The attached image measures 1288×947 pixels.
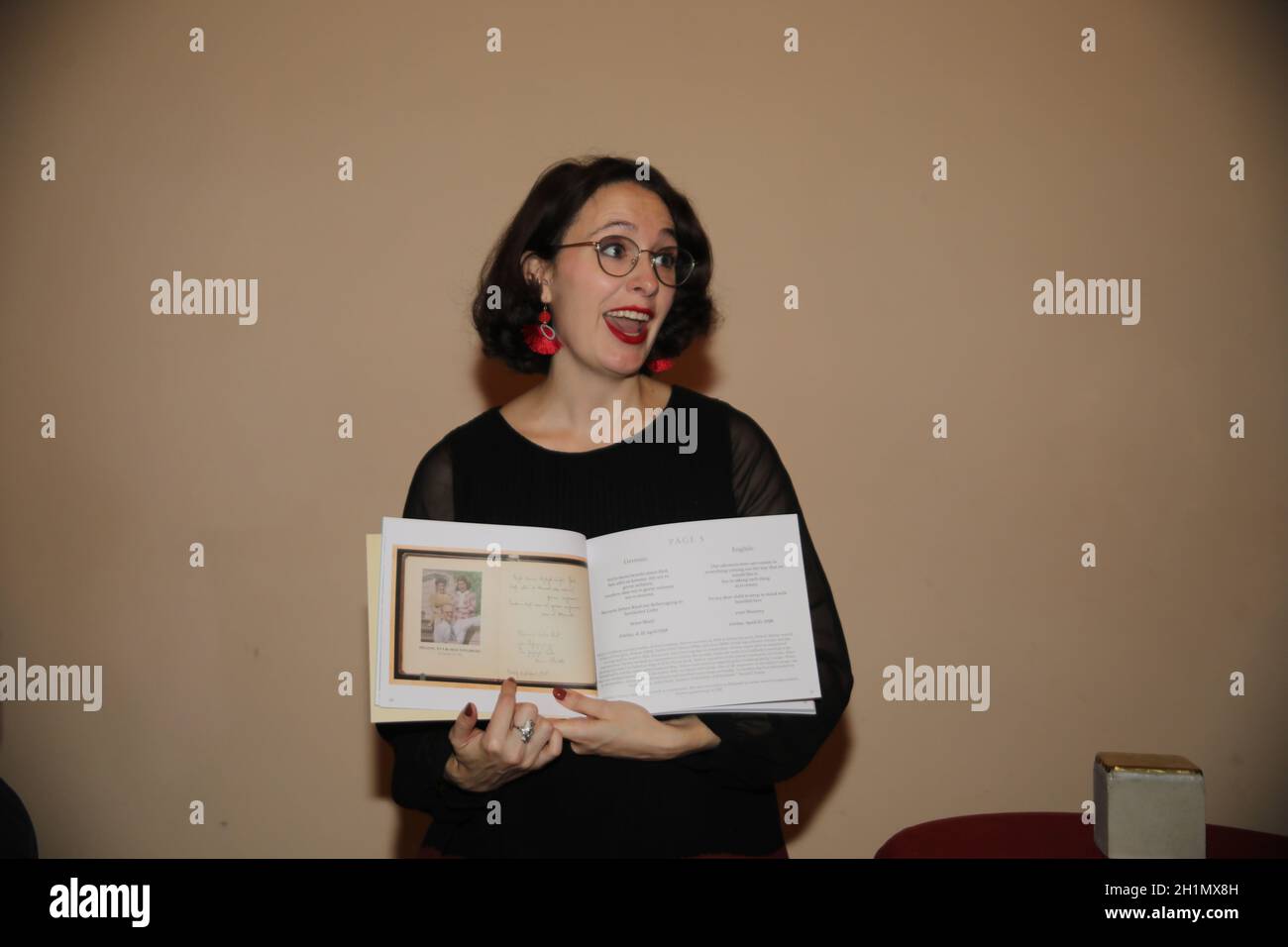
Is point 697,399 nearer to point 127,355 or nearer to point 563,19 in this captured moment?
point 563,19

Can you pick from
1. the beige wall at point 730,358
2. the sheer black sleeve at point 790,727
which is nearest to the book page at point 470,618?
the sheer black sleeve at point 790,727

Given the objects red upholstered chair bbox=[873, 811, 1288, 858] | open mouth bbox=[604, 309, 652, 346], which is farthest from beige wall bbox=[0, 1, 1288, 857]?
red upholstered chair bbox=[873, 811, 1288, 858]

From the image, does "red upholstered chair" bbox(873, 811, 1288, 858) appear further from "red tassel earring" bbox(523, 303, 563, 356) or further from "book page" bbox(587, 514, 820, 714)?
"red tassel earring" bbox(523, 303, 563, 356)

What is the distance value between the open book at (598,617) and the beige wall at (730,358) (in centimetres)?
132

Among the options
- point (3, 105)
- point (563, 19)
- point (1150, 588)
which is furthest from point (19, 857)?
point (1150, 588)

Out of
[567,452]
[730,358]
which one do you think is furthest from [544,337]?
[730,358]

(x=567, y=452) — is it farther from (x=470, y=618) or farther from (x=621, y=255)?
(x=470, y=618)

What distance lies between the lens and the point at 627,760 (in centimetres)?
182

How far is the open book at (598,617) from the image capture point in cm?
154

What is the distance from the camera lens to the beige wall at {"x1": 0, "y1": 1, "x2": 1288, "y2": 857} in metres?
2.88

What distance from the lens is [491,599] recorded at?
1.56 meters

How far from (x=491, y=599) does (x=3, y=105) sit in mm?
2366

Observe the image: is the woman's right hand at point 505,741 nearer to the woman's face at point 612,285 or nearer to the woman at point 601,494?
the woman at point 601,494

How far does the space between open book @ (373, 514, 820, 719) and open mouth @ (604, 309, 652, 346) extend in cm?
45
